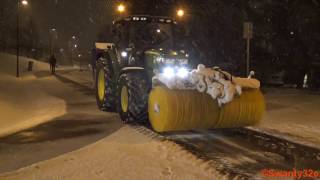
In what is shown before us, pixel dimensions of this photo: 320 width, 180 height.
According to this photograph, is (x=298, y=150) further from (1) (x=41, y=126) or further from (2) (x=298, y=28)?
(2) (x=298, y=28)

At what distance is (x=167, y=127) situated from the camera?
10.4m

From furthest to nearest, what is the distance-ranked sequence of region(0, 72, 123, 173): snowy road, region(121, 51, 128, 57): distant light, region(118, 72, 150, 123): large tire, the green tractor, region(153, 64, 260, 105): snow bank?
region(121, 51, 128, 57): distant light → the green tractor → region(118, 72, 150, 123): large tire → region(153, 64, 260, 105): snow bank → region(0, 72, 123, 173): snowy road

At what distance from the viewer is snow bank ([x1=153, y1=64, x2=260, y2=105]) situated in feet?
34.4

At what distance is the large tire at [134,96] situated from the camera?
38.5ft

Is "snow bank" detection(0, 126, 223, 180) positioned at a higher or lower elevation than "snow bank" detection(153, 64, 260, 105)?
lower

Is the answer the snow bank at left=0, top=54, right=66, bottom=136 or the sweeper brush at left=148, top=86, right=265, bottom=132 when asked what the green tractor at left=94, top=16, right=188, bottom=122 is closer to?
the sweeper brush at left=148, top=86, right=265, bottom=132

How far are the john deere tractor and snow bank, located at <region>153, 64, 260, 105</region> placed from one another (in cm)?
12

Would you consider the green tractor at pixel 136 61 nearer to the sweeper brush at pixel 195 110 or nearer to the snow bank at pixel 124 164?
the sweeper brush at pixel 195 110

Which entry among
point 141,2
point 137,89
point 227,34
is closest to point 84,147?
point 137,89

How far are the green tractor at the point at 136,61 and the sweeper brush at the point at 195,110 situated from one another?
0.92 metres

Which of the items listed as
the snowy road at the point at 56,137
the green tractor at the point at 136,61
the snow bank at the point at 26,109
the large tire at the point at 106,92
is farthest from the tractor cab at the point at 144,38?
the snow bank at the point at 26,109

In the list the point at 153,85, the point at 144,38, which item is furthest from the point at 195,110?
the point at 144,38

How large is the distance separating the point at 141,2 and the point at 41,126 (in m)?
20.3

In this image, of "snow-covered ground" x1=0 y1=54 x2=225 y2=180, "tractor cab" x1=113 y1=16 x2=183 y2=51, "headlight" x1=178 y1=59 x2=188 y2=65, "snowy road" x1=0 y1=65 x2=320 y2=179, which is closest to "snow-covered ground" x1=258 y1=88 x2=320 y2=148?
"snowy road" x1=0 y1=65 x2=320 y2=179
